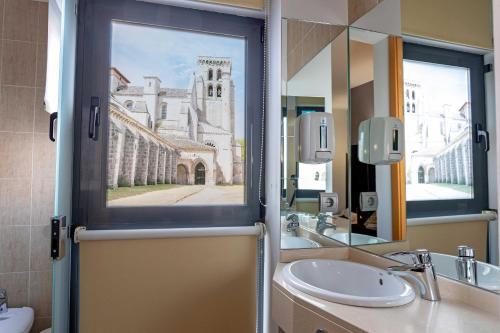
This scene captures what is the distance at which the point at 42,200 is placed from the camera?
1645 mm

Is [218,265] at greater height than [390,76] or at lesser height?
lesser

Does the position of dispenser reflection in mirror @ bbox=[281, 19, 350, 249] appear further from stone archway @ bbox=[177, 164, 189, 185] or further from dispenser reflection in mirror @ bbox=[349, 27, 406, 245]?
stone archway @ bbox=[177, 164, 189, 185]

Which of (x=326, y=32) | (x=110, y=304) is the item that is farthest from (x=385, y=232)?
(x=110, y=304)

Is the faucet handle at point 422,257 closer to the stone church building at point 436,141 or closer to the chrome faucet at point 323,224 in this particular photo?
the stone church building at point 436,141

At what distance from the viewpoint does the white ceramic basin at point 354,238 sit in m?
1.26

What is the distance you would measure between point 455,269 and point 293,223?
71cm

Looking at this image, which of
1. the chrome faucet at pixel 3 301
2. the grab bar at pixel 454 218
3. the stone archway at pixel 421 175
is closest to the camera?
the grab bar at pixel 454 218

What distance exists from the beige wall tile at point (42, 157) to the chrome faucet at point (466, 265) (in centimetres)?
197

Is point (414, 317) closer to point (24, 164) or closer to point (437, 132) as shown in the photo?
point (437, 132)

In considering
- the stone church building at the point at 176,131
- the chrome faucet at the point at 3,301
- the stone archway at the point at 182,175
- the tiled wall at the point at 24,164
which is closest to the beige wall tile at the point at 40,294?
the tiled wall at the point at 24,164

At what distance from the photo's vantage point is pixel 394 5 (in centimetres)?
116

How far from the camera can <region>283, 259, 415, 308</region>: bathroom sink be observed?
2.81 ft

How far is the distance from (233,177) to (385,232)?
0.86m

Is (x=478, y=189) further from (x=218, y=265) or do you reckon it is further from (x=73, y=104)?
(x=73, y=104)
